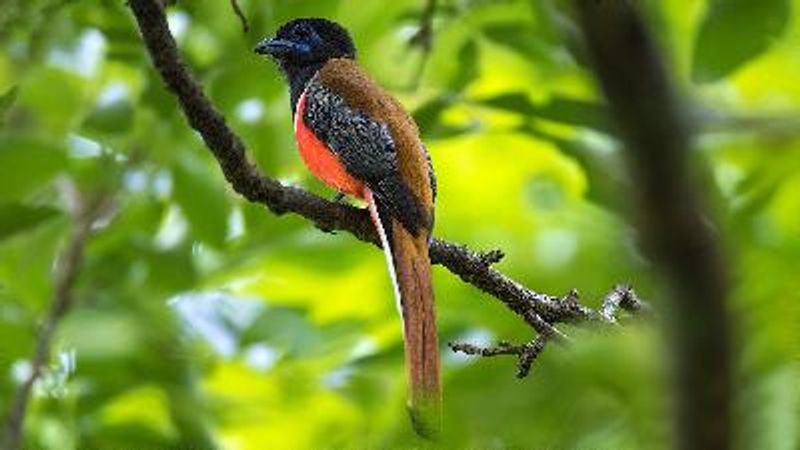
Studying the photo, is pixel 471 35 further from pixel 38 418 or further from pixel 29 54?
pixel 38 418

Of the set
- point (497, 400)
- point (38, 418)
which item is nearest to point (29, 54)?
point (38, 418)

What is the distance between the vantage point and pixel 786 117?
37.1 inches

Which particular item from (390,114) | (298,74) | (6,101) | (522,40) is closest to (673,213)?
(6,101)

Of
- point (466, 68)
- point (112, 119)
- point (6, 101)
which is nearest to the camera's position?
point (6, 101)

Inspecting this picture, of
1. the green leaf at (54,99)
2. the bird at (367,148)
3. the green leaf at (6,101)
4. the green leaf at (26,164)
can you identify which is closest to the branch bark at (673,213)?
A: the green leaf at (6,101)

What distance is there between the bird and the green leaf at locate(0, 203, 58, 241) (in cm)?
79

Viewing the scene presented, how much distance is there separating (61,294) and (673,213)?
13.8 feet

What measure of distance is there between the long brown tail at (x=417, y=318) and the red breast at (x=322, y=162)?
0.24 metres

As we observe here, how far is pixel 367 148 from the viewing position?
3.97m

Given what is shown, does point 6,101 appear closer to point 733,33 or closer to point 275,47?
point 733,33

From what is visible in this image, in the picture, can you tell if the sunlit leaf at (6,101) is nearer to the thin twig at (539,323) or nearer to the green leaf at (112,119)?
the thin twig at (539,323)

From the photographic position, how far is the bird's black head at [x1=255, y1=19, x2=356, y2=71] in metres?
4.30

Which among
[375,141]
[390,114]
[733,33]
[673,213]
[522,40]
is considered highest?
[522,40]

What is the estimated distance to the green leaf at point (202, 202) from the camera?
466 centimetres
